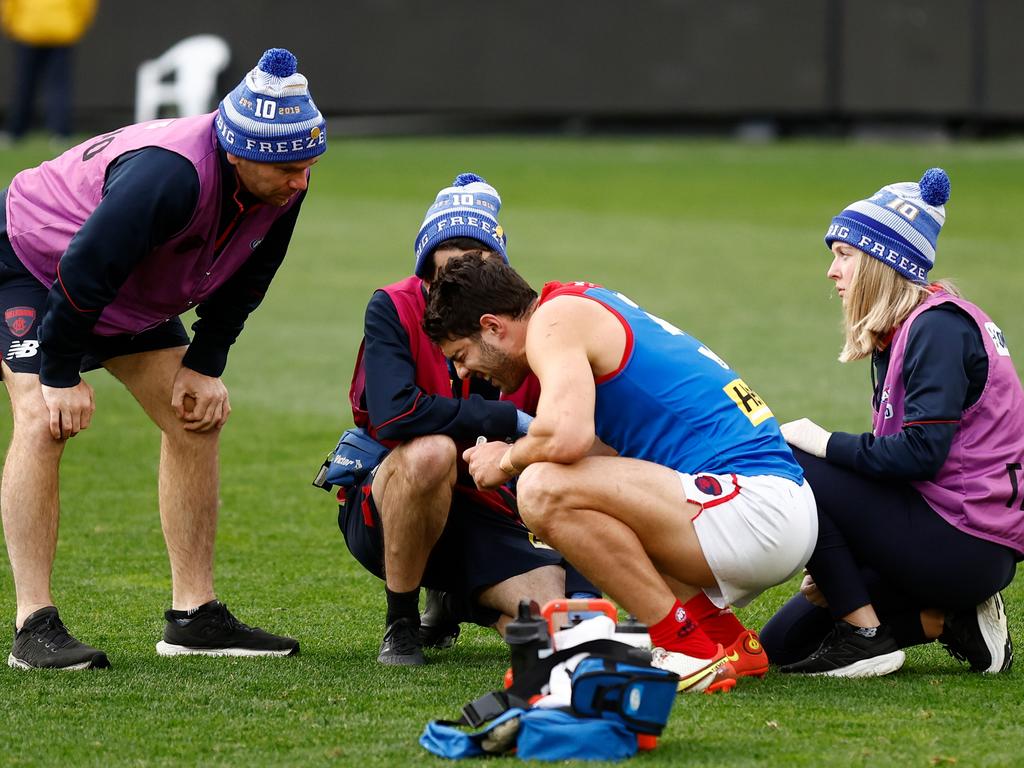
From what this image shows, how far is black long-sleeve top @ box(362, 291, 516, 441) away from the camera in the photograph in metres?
5.04

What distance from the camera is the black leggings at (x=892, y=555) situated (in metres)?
4.81

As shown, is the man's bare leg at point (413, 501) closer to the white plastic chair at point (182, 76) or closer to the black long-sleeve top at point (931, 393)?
the black long-sleeve top at point (931, 393)

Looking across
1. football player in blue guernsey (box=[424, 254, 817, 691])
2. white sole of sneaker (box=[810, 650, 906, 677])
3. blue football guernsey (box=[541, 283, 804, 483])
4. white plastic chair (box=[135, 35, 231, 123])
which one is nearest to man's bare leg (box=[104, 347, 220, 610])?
football player in blue guernsey (box=[424, 254, 817, 691])

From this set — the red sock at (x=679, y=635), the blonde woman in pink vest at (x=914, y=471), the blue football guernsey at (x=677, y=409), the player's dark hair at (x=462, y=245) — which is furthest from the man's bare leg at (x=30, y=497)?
the blonde woman in pink vest at (x=914, y=471)

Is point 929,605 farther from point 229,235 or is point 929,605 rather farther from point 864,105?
point 864,105

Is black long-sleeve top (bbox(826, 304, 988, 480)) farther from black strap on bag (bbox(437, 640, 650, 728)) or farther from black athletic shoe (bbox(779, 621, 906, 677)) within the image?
black strap on bag (bbox(437, 640, 650, 728))

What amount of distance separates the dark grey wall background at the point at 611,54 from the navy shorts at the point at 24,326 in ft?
65.7

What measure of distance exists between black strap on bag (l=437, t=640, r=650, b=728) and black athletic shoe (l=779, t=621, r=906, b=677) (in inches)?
41.3

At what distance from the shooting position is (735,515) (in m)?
4.65

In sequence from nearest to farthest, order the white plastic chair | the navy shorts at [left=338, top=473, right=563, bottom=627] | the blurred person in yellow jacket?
the navy shorts at [left=338, top=473, right=563, bottom=627] → the blurred person in yellow jacket → the white plastic chair

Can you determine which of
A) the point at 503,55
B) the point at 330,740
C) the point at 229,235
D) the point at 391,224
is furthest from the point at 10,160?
the point at 330,740

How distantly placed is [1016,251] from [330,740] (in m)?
12.6

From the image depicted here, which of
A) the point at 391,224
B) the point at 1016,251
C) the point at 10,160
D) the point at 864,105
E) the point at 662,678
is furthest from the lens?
the point at 864,105

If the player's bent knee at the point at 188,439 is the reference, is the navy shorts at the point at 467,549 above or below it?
below
